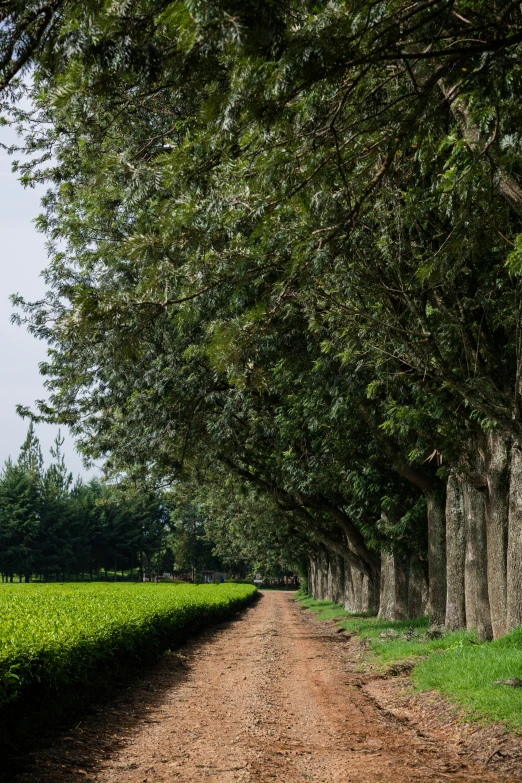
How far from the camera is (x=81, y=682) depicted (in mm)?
9367

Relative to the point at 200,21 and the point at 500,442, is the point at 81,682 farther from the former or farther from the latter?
the point at 200,21

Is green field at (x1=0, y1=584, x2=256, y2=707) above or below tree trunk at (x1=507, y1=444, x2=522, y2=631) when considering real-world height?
below

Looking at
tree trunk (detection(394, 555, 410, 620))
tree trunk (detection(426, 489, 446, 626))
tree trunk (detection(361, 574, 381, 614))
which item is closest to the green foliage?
tree trunk (detection(426, 489, 446, 626))

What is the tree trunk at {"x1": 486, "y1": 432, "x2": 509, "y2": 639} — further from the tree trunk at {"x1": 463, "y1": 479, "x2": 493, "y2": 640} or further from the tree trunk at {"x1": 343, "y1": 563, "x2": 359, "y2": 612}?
the tree trunk at {"x1": 343, "y1": 563, "x2": 359, "y2": 612}

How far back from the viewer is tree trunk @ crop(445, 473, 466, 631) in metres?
14.4

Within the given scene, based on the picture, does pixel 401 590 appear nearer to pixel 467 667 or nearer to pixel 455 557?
pixel 455 557

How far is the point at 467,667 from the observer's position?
9945mm

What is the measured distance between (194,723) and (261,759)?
2032 mm

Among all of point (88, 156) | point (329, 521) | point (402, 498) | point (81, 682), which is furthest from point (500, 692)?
point (329, 521)

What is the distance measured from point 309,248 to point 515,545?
670 centimetres

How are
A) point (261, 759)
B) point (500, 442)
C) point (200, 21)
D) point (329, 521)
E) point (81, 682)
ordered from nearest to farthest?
1. point (200, 21)
2. point (261, 759)
3. point (81, 682)
4. point (500, 442)
5. point (329, 521)

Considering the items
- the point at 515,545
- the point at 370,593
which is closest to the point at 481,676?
the point at 515,545

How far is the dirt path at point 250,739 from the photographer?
6.14 m

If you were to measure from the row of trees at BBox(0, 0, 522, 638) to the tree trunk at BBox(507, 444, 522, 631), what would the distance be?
42mm
